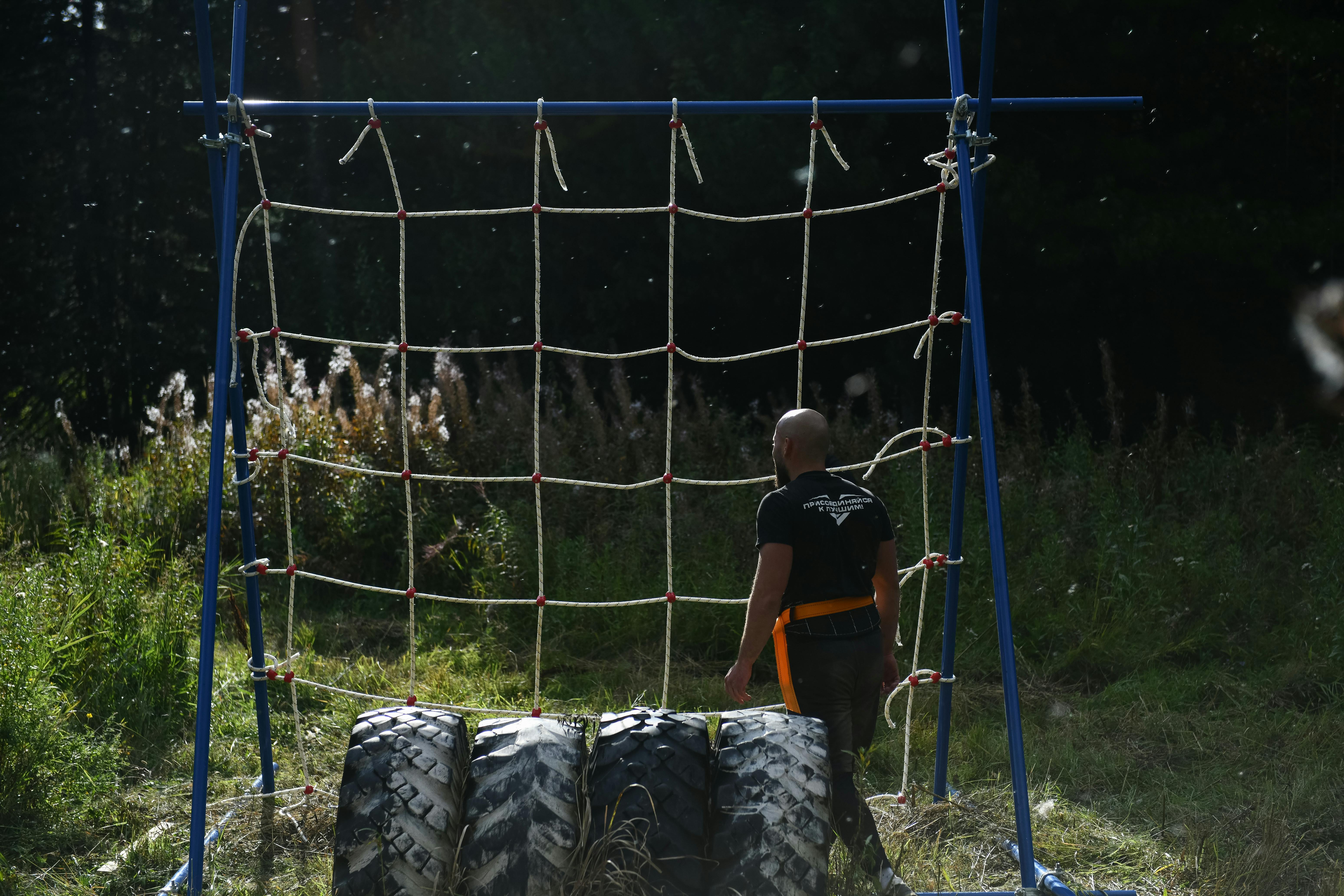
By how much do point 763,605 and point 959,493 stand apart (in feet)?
3.02

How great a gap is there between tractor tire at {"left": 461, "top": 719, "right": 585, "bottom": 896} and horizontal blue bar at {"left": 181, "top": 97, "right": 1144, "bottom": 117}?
1678 millimetres

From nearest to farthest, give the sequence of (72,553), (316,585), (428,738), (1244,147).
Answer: (428,738) → (72,553) → (316,585) → (1244,147)

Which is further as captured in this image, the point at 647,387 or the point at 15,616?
the point at 647,387

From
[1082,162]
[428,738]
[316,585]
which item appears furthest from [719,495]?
[1082,162]

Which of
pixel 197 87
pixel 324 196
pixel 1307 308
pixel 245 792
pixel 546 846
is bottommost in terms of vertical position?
pixel 245 792

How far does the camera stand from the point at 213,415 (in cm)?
288

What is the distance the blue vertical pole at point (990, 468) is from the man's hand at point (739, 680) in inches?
24.9

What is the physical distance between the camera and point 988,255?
8.82 meters

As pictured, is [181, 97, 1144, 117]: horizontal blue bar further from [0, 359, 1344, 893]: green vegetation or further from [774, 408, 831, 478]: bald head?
[0, 359, 1344, 893]: green vegetation

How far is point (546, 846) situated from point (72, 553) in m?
3.10

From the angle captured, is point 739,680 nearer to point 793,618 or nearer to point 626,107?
point 793,618

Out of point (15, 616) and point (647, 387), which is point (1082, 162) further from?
point (15, 616)

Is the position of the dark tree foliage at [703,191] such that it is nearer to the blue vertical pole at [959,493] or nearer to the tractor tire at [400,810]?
Result: the blue vertical pole at [959,493]

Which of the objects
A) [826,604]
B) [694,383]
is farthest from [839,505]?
[694,383]
